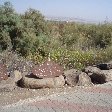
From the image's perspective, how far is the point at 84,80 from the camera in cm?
1018

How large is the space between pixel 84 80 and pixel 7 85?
2.22 metres

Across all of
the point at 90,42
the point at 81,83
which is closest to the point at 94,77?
the point at 81,83

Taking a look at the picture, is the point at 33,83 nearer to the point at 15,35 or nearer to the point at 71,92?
the point at 71,92

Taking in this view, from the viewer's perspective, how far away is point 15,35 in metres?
14.3

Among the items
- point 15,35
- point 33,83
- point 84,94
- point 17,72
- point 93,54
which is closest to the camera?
point 84,94

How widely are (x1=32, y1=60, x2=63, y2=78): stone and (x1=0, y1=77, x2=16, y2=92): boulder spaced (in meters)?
0.67

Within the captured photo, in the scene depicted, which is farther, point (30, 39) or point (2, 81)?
point (30, 39)

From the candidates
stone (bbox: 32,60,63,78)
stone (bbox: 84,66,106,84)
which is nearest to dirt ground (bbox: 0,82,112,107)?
stone (bbox: 32,60,63,78)

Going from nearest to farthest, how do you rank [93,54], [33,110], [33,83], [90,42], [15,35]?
[33,110], [33,83], [93,54], [15,35], [90,42]

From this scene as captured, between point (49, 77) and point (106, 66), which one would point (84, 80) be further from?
point (106, 66)

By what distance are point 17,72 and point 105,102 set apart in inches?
127

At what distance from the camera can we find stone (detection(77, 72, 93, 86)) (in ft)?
33.0

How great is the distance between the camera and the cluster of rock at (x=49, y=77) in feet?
31.5

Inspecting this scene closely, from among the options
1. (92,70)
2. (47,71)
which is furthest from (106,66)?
(47,71)
